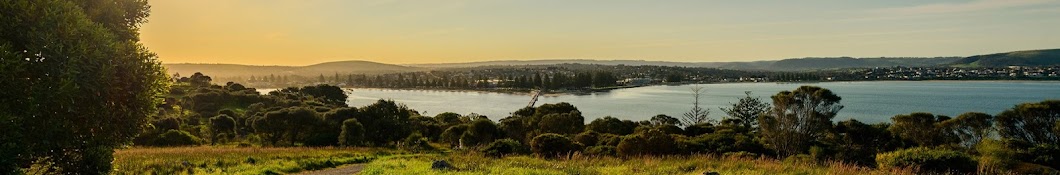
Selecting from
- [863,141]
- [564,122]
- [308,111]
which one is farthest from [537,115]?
[863,141]

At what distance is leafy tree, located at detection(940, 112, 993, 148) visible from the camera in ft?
173

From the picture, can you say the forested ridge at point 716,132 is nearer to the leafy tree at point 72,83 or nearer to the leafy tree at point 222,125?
the leafy tree at point 222,125

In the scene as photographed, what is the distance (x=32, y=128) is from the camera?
8227 millimetres

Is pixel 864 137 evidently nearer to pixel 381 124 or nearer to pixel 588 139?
pixel 588 139

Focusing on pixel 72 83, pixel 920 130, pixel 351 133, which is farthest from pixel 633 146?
pixel 920 130

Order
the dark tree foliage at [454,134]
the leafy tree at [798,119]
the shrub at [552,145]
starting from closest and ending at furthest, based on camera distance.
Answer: the shrub at [552,145] < the leafy tree at [798,119] < the dark tree foliage at [454,134]

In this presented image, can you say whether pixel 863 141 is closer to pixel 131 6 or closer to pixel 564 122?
pixel 564 122

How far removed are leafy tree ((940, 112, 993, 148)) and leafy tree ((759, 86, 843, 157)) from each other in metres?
13.3

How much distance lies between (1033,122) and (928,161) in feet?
128

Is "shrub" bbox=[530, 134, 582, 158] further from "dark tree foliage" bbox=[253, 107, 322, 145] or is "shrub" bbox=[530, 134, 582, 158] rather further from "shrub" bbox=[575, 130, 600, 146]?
"dark tree foliage" bbox=[253, 107, 322, 145]

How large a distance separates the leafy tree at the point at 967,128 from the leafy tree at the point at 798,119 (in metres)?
13.3

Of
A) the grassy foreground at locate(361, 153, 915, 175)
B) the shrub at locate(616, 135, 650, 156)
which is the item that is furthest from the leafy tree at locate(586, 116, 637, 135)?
the grassy foreground at locate(361, 153, 915, 175)

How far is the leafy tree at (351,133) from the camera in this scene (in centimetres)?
4647

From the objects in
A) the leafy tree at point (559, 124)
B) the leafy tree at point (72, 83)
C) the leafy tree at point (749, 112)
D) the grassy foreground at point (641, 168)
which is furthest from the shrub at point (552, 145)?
the leafy tree at point (749, 112)
